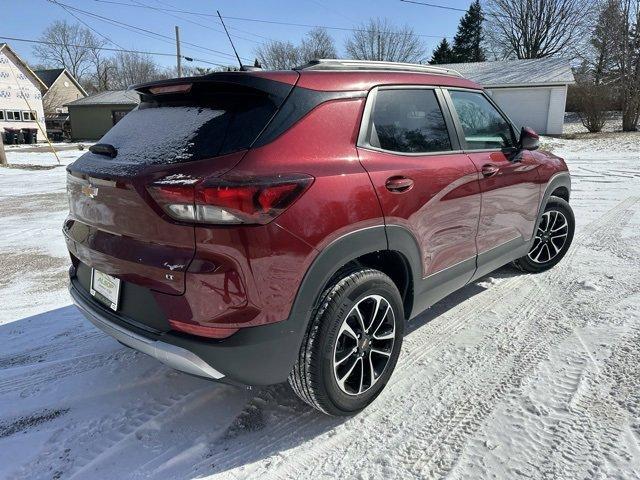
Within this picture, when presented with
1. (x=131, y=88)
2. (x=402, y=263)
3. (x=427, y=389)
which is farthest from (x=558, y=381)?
(x=131, y=88)

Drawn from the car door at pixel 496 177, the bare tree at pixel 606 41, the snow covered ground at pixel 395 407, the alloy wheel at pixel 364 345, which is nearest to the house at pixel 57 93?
the bare tree at pixel 606 41

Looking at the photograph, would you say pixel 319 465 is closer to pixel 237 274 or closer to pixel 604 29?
pixel 237 274

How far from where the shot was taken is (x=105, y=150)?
249 centimetres

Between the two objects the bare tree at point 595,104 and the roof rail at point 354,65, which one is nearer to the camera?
the roof rail at point 354,65

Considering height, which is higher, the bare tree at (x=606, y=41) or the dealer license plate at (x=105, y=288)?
the bare tree at (x=606, y=41)

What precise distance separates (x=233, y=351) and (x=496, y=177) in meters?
2.41

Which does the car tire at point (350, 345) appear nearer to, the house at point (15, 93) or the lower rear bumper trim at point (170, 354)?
the lower rear bumper trim at point (170, 354)

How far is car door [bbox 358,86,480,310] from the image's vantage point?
8.21 ft

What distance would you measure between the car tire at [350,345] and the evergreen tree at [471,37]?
184ft

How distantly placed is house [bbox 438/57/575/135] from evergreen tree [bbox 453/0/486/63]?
73.2 ft

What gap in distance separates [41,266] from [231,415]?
151 inches

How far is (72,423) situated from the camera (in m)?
2.51

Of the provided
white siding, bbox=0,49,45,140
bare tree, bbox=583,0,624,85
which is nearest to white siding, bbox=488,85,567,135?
bare tree, bbox=583,0,624,85

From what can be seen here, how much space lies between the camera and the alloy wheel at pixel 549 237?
4.55 m
